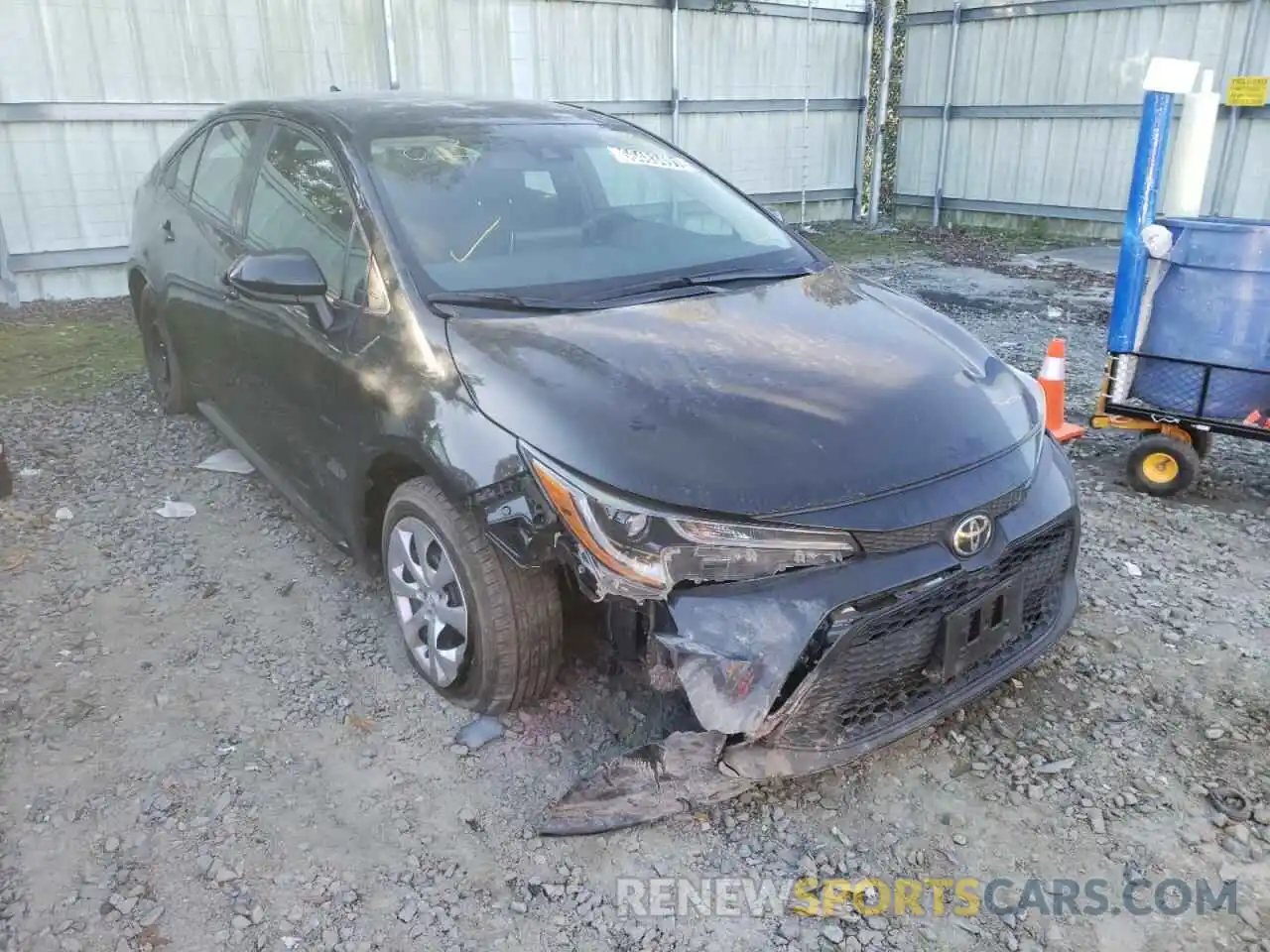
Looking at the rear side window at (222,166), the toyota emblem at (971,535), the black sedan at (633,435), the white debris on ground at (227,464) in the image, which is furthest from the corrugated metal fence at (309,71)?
the toyota emblem at (971,535)

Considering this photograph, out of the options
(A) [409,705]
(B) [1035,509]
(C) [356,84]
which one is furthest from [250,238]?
(C) [356,84]

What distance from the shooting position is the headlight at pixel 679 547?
86.6 inches

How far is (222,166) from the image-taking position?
405 centimetres

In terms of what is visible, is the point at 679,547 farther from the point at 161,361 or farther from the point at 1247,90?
the point at 1247,90

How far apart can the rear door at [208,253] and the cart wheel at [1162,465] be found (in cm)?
384

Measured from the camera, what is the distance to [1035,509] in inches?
100

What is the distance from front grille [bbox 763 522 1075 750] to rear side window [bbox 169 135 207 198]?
364 cm

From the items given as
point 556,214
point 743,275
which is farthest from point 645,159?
point 743,275

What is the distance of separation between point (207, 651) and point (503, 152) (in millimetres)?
1945

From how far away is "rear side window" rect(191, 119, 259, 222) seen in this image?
3.88 meters

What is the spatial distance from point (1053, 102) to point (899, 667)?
11.1m

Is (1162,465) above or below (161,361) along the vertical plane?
below

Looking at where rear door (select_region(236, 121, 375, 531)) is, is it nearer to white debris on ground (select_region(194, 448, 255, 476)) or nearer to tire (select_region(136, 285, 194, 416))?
white debris on ground (select_region(194, 448, 255, 476))

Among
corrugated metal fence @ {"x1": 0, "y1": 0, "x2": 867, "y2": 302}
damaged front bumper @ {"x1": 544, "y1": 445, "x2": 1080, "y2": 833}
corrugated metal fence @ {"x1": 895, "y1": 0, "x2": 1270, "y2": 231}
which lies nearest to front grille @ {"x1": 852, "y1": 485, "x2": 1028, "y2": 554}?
damaged front bumper @ {"x1": 544, "y1": 445, "x2": 1080, "y2": 833}
